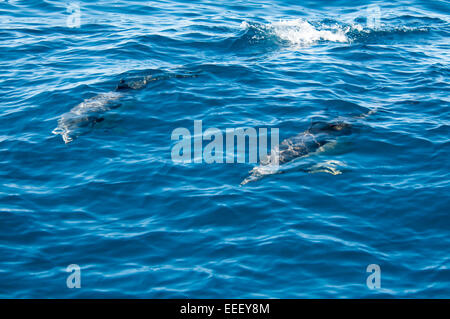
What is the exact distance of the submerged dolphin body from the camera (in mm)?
13211

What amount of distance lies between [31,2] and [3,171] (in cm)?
1450

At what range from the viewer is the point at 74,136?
1464 cm

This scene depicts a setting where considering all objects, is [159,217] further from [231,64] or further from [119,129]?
[231,64]

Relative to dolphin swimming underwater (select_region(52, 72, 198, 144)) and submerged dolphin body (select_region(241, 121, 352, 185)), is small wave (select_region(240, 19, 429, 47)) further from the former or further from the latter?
submerged dolphin body (select_region(241, 121, 352, 185))

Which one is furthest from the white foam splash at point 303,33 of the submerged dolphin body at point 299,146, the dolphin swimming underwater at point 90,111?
the submerged dolphin body at point 299,146

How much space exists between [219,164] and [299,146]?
193 cm

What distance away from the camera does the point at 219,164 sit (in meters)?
13.5

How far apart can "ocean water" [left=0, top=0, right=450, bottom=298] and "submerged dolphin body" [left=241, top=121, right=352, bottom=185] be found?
0.61 ft

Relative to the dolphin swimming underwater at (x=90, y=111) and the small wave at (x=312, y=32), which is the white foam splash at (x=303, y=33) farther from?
the dolphin swimming underwater at (x=90, y=111)

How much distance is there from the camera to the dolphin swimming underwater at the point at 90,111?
1488 centimetres

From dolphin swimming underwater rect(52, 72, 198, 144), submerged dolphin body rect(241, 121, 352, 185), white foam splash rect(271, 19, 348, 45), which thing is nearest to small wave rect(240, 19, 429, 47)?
white foam splash rect(271, 19, 348, 45)

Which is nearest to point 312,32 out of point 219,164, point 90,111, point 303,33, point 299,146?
point 303,33

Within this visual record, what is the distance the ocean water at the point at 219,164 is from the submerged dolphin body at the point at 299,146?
0.18m

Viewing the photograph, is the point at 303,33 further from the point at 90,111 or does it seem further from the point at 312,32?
the point at 90,111
